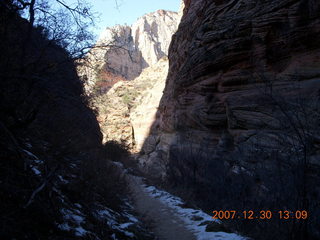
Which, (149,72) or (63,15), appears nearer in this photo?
(63,15)

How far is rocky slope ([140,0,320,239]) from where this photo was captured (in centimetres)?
626

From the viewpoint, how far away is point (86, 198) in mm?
5207

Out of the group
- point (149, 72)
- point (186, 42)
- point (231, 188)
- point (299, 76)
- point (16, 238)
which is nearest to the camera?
point (16, 238)

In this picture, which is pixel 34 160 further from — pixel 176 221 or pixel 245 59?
pixel 245 59

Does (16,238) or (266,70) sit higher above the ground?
(266,70)

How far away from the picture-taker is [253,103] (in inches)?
360

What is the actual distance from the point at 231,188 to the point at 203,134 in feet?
14.7

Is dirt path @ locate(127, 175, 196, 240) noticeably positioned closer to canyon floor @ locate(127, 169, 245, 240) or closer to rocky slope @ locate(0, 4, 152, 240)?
canyon floor @ locate(127, 169, 245, 240)

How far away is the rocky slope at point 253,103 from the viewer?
6258 mm

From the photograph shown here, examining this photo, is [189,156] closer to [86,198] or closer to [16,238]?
[86,198]

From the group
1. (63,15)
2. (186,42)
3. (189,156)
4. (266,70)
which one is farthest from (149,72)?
(63,15)
